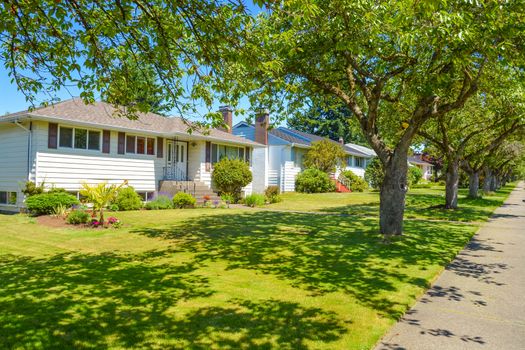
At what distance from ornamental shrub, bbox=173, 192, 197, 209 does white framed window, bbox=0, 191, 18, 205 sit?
7.47 meters

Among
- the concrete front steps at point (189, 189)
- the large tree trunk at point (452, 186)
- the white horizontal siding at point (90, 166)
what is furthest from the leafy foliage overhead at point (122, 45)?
the large tree trunk at point (452, 186)

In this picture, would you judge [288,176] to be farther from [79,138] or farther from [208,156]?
[79,138]

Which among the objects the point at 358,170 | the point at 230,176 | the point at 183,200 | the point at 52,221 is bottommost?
the point at 52,221

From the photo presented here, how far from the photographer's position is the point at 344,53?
11.2 m

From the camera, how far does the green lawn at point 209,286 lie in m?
4.79

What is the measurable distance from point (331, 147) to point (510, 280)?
30853 mm

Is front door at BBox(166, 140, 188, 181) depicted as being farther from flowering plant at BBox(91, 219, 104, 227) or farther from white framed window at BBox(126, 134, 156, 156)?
flowering plant at BBox(91, 219, 104, 227)

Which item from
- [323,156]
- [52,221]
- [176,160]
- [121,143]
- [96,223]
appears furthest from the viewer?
[323,156]

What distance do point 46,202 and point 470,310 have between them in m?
15.8

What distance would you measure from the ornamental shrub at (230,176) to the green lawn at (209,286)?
12.9 metres

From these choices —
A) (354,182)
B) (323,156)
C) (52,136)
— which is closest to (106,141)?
(52,136)

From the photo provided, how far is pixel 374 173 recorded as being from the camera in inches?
1767

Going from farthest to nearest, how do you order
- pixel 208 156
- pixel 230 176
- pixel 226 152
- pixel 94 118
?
1. pixel 226 152
2. pixel 208 156
3. pixel 230 176
4. pixel 94 118

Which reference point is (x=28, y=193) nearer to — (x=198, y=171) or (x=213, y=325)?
(x=198, y=171)
